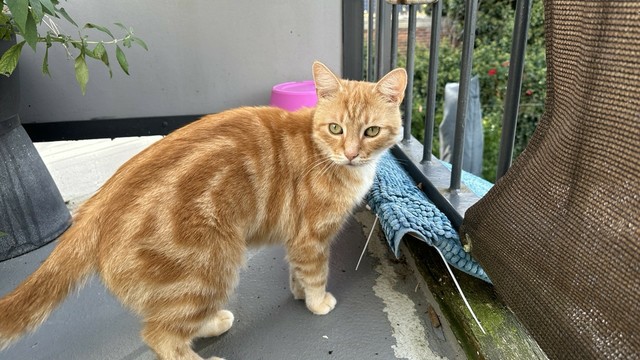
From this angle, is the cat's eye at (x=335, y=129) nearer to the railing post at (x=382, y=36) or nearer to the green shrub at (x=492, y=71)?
the railing post at (x=382, y=36)

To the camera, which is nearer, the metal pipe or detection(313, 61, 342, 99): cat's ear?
detection(313, 61, 342, 99): cat's ear

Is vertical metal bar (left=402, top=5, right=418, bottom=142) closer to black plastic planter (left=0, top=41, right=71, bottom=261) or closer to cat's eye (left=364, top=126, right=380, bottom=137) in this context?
cat's eye (left=364, top=126, right=380, bottom=137)

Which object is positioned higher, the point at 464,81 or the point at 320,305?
the point at 464,81

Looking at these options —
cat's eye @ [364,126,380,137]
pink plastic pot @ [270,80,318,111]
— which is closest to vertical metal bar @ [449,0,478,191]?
cat's eye @ [364,126,380,137]

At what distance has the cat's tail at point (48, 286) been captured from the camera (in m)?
0.87

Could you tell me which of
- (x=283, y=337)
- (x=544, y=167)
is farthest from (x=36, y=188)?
(x=544, y=167)

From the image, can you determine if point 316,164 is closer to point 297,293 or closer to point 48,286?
point 297,293

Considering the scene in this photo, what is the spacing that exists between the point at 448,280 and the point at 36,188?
1420 mm

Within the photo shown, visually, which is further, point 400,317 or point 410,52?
point 410,52

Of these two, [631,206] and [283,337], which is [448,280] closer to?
[283,337]

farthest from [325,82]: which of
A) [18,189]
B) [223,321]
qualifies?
[18,189]

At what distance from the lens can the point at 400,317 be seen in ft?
3.88

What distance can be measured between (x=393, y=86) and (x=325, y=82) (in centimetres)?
20

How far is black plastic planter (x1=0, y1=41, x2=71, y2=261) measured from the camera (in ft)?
4.70
